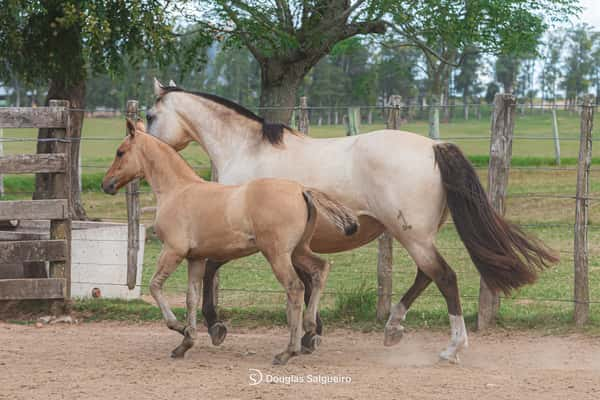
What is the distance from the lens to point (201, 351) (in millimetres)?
6539

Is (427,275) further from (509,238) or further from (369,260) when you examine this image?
(369,260)

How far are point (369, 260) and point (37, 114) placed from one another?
233 inches

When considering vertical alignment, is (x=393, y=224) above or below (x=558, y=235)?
above

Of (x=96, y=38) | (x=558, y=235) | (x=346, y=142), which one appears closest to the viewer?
(x=346, y=142)

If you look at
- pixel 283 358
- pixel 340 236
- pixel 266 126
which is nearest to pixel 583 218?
pixel 340 236

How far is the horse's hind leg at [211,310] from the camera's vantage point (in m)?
6.56

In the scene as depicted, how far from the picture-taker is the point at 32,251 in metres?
7.75

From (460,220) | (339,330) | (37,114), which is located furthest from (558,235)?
(37,114)

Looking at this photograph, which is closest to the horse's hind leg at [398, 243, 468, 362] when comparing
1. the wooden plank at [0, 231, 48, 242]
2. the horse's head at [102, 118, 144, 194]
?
the horse's head at [102, 118, 144, 194]

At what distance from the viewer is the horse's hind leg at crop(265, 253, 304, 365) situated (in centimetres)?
584

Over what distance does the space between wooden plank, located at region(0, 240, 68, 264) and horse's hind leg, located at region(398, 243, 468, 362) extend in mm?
3467

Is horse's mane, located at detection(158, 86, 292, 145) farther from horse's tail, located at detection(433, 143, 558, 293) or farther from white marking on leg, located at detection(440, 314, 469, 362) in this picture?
white marking on leg, located at detection(440, 314, 469, 362)

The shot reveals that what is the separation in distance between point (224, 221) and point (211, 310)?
1.05m

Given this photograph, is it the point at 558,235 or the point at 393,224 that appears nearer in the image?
the point at 393,224
